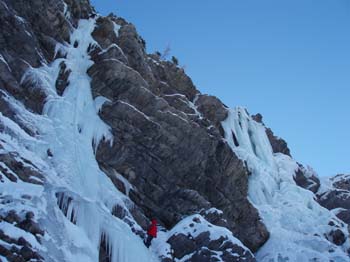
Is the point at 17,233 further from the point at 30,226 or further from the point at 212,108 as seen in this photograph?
the point at 212,108

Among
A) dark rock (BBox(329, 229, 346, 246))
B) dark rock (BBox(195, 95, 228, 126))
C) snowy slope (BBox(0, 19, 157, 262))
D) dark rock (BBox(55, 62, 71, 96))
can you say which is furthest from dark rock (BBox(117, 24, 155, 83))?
dark rock (BBox(329, 229, 346, 246))

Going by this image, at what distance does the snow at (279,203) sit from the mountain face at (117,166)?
12 centimetres

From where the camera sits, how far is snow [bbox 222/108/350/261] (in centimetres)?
3077

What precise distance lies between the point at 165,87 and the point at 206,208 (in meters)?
10.5

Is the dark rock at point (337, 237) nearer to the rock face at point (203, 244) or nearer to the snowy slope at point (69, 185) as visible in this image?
the rock face at point (203, 244)

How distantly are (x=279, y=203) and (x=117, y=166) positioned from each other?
14.9 m

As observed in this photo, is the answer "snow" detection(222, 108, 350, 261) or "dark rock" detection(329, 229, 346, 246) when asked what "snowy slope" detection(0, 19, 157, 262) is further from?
"dark rock" detection(329, 229, 346, 246)

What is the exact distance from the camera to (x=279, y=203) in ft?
118

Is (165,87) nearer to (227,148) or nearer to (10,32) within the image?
(227,148)

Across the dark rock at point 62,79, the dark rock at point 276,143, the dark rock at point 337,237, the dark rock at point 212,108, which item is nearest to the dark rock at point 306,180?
the dark rock at point 276,143

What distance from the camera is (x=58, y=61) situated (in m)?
28.8

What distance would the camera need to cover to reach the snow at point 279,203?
3077 centimetres

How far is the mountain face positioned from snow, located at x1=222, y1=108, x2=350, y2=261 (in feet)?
0.39

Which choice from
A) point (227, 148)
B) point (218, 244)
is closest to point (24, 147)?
point (218, 244)
